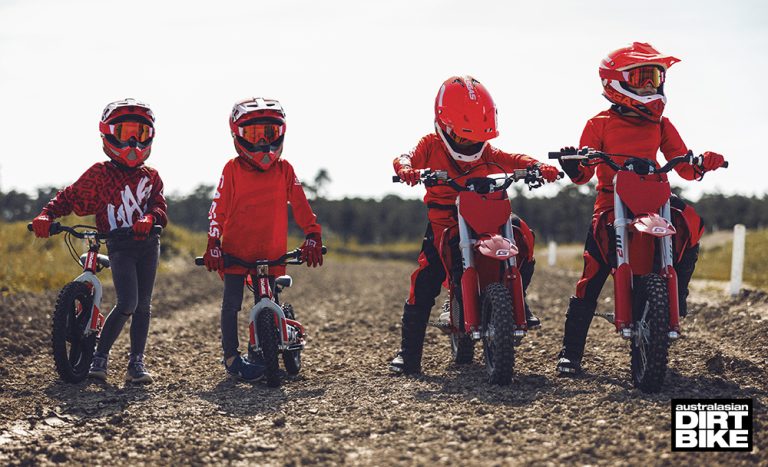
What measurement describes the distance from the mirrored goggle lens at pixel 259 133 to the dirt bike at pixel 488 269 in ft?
3.58

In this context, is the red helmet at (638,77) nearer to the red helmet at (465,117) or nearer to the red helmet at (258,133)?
the red helmet at (465,117)

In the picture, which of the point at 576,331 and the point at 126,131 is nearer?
the point at 576,331

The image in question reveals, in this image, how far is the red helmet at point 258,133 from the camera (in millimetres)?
6102

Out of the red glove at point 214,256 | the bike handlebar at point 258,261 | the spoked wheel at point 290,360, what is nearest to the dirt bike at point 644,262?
the bike handlebar at point 258,261

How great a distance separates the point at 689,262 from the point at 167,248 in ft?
65.0

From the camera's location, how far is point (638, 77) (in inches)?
229

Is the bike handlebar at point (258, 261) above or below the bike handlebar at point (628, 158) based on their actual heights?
below

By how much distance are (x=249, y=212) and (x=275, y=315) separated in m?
0.85

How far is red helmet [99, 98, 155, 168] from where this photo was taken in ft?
20.5

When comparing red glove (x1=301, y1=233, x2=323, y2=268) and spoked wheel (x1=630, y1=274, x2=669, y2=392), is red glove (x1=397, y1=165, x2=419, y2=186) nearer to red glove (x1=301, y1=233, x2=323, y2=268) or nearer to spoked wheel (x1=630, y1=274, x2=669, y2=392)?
red glove (x1=301, y1=233, x2=323, y2=268)

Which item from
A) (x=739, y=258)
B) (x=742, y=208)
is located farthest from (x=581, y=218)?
(x=739, y=258)

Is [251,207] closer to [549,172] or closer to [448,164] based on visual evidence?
[448,164]

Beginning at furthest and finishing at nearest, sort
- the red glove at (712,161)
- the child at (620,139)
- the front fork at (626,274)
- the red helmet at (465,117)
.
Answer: the red helmet at (465,117) < the child at (620,139) < the red glove at (712,161) < the front fork at (626,274)

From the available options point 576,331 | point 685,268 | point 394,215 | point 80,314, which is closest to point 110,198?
point 80,314
